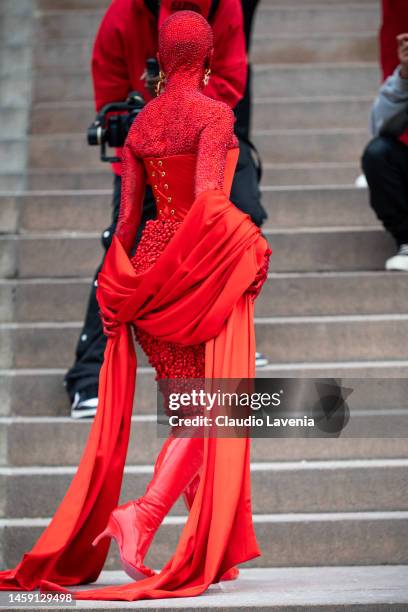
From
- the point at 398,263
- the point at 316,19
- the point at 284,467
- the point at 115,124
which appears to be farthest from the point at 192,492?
the point at 316,19

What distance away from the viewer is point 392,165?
19.3ft

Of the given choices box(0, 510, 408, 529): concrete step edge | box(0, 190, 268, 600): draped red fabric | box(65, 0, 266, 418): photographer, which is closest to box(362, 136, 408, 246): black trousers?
box(65, 0, 266, 418): photographer

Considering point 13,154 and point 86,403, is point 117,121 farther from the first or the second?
point 13,154

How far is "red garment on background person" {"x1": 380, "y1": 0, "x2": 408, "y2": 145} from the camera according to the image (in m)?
6.09

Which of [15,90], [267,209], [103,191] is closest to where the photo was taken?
[267,209]

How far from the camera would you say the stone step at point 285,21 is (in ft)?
28.1

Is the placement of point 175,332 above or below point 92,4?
below

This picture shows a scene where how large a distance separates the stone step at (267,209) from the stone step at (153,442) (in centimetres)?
174

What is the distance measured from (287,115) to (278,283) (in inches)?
86.5

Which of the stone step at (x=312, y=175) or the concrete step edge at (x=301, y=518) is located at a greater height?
the stone step at (x=312, y=175)

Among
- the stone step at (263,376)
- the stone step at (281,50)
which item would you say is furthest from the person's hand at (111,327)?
the stone step at (281,50)

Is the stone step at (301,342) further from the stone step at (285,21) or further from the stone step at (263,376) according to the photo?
the stone step at (285,21)

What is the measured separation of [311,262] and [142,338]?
243 cm

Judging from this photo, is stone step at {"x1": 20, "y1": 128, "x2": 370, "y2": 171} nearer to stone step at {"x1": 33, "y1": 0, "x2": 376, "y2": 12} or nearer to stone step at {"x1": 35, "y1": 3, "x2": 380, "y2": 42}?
stone step at {"x1": 35, "y1": 3, "x2": 380, "y2": 42}
